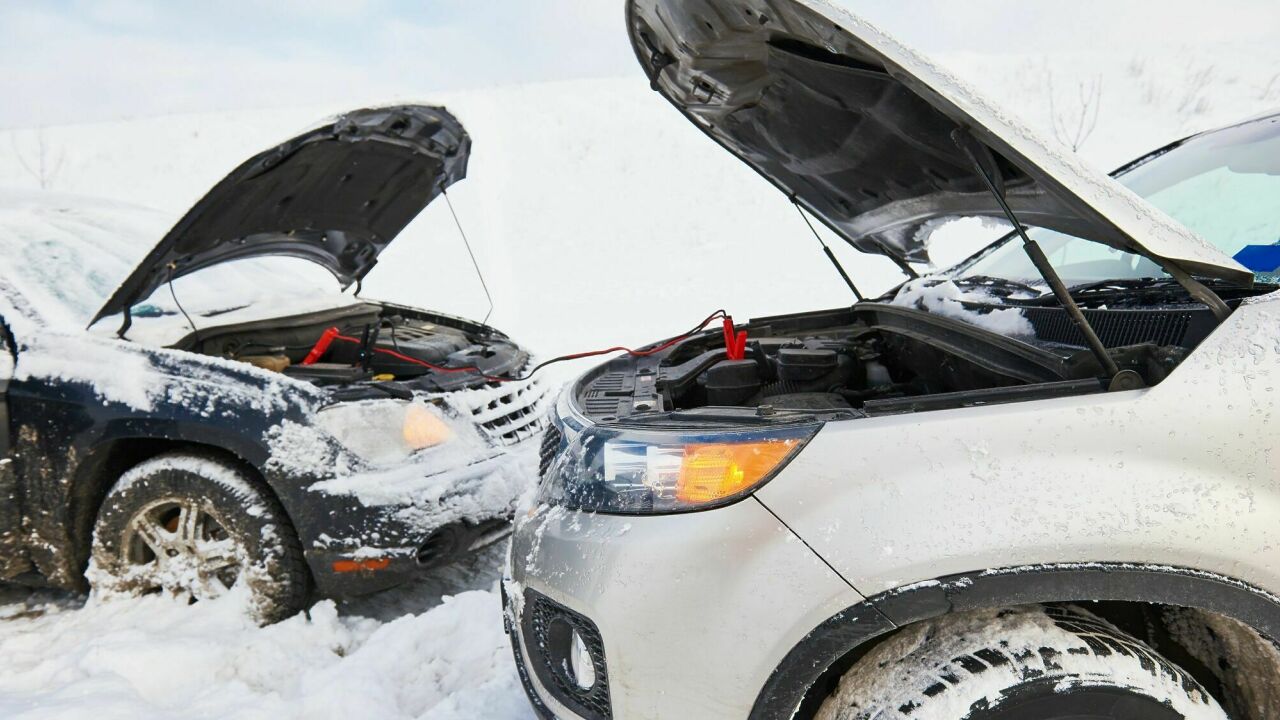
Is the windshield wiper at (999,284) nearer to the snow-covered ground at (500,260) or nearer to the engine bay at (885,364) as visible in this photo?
the engine bay at (885,364)

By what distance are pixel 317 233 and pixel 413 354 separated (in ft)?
2.77

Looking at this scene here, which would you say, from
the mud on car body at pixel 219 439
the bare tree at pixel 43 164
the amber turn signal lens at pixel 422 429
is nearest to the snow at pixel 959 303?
the mud on car body at pixel 219 439

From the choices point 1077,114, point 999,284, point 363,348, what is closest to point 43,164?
point 363,348

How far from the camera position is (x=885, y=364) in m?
2.69

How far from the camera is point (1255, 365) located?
4.70ft

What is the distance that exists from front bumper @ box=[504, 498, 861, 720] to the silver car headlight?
1.52 meters

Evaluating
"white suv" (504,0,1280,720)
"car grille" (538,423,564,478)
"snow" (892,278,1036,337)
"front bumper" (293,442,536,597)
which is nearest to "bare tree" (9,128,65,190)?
"front bumper" (293,442,536,597)

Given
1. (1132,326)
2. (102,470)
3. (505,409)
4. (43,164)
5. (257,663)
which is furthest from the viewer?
(43,164)

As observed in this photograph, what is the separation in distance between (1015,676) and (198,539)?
2.72 m

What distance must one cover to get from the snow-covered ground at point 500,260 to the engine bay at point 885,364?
1.01 m

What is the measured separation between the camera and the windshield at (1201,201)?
93.7 inches

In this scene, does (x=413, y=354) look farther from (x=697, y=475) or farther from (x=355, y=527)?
(x=697, y=475)

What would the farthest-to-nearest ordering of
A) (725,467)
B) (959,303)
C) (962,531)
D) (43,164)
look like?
(43,164), (959,303), (725,467), (962,531)

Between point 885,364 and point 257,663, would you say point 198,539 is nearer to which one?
point 257,663
